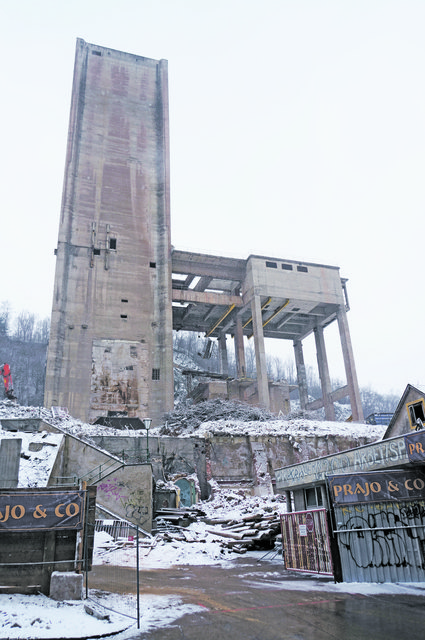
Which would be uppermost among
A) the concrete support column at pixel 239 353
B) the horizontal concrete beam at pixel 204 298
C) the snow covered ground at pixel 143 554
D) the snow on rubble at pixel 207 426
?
the horizontal concrete beam at pixel 204 298

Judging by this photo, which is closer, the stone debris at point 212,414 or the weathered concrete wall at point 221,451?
the weathered concrete wall at point 221,451

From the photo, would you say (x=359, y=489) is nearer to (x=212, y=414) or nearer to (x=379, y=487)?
(x=379, y=487)

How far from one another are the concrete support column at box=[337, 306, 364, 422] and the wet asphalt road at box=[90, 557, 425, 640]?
30.9 m

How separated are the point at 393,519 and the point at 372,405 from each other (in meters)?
109

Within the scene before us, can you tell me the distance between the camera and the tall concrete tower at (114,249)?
36.4 m

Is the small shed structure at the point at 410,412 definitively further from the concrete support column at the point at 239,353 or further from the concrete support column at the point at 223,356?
the concrete support column at the point at 223,356

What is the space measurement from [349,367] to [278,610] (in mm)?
36769

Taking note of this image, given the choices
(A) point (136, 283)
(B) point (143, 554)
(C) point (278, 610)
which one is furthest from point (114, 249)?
(C) point (278, 610)

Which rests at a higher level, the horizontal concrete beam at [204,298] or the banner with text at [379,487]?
the horizontal concrete beam at [204,298]

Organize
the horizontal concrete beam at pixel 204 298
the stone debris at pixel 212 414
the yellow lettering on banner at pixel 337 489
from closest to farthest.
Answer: the yellow lettering on banner at pixel 337 489, the stone debris at pixel 212 414, the horizontal concrete beam at pixel 204 298

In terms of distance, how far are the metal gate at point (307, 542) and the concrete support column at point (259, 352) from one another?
2659 centimetres

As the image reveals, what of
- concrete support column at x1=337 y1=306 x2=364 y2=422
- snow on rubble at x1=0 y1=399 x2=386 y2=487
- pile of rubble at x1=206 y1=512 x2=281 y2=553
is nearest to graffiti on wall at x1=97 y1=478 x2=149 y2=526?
snow on rubble at x1=0 y1=399 x2=386 y2=487

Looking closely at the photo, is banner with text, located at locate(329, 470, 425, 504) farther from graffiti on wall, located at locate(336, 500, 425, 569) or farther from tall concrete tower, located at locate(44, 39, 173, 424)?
tall concrete tower, located at locate(44, 39, 173, 424)

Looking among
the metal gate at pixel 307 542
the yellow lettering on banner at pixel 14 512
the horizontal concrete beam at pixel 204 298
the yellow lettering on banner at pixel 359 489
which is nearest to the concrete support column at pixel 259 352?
the horizontal concrete beam at pixel 204 298
